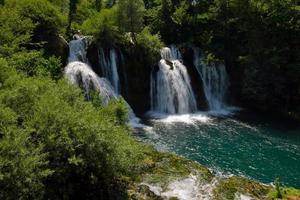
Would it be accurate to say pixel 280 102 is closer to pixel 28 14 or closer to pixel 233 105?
pixel 233 105

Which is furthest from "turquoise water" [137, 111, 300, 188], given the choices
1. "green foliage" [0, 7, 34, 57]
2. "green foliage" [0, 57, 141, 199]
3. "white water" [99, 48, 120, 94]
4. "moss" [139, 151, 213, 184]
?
"green foliage" [0, 57, 141, 199]

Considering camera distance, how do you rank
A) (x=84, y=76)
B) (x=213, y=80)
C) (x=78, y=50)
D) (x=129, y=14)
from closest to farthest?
(x=84, y=76) → (x=78, y=50) → (x=129, y=14) → (x=213, y=80)

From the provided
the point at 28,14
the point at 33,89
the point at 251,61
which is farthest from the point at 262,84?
the point at 33,89

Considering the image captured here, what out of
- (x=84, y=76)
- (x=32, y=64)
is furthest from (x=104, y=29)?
(x=32, y=64)

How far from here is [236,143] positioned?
1308 inches

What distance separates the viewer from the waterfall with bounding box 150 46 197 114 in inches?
1662

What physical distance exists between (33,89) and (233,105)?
34.2 meters

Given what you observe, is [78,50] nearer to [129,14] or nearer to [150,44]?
[150,44]

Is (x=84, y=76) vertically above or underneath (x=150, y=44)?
underneath

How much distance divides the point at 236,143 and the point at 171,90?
1184 centimetres

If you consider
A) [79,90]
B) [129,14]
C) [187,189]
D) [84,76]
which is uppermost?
[129,14]

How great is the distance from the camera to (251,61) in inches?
1720

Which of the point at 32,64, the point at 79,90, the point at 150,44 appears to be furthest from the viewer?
the point at 150,44

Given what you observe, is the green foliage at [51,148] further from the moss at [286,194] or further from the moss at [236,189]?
the moss at [286,194]
